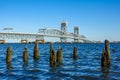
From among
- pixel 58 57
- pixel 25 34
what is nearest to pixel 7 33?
pixel 25 34

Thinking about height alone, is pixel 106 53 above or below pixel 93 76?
above

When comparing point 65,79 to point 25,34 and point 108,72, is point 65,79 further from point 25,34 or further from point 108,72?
point 25,34

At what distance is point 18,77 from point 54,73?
371 centimetres

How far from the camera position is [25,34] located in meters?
171

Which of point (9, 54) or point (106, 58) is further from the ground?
point (9, 54)

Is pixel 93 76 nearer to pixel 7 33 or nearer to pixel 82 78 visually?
pixel 82 78

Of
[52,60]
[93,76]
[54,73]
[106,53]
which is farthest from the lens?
[52,60]

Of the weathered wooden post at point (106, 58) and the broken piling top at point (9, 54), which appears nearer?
the weathered wooden post at point (106, 58)

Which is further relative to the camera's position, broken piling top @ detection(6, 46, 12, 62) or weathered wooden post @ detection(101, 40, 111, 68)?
broken piling top @ detection(6, 46, 12, 62)

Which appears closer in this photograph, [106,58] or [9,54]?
[106,58]

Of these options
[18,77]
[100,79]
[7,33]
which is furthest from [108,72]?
[7,33]

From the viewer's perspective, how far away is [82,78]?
21328 millimetres

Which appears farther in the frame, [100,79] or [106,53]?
[106,53]

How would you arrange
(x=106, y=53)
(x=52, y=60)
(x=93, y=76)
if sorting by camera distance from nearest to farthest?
(x=93, y=76), (x=106, y=53), (x=52, y=60)
